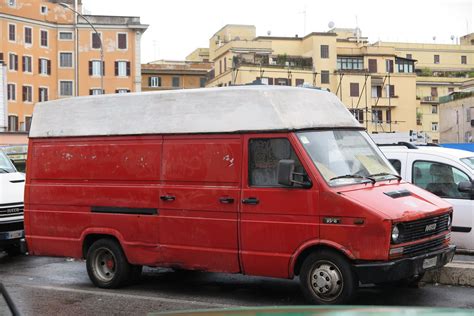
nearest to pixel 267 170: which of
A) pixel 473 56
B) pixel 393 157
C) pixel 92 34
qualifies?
pixel 393 157

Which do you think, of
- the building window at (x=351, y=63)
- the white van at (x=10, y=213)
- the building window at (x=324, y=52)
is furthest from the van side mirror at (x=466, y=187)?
the building window at (x=351, y=63)

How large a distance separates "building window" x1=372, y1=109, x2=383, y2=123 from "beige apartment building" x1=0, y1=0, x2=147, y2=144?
29.2m

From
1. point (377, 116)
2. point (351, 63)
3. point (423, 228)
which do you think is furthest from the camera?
point (351, 63)

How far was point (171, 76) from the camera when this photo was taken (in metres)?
83.9

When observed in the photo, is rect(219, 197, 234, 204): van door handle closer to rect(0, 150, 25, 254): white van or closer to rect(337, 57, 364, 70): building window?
rect(0, 150, 25, 254): white van

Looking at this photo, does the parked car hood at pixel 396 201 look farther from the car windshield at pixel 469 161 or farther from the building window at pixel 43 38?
the building window at pixel 43 38

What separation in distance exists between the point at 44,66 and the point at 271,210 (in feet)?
218

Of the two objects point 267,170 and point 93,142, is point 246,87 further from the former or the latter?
point 93,142

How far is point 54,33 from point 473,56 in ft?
247

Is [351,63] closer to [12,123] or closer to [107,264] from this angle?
[12,123]

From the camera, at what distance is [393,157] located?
1011 cm

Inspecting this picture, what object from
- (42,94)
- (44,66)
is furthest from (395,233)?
(44,66)

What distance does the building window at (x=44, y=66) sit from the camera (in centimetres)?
6900

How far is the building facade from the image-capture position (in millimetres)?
83250
